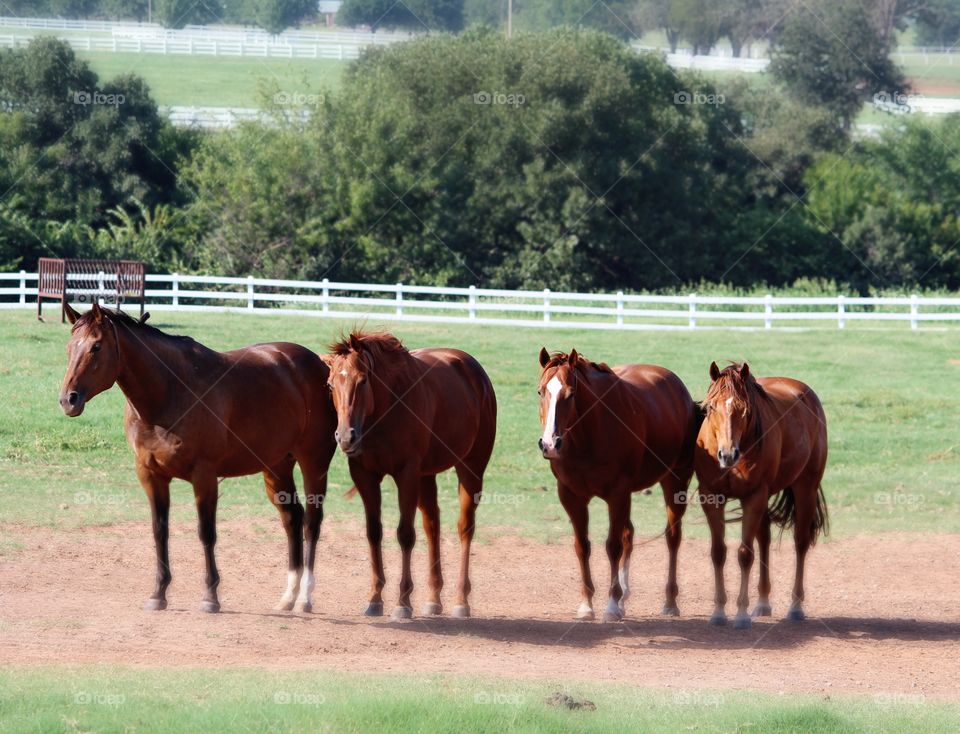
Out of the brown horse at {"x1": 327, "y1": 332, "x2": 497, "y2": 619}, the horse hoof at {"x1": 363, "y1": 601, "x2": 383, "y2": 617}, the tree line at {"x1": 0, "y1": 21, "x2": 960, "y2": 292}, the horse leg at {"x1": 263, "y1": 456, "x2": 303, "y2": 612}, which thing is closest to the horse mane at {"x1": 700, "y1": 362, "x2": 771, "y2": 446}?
the brown horse at {"x1": 327, "y1": 332, "x2": 497, "y2": 619}

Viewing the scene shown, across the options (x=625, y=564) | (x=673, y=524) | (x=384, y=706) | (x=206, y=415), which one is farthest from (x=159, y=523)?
(x=673, y=524)

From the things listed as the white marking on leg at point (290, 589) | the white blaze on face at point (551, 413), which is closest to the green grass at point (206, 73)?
the white marking on leg at point (290, 589)

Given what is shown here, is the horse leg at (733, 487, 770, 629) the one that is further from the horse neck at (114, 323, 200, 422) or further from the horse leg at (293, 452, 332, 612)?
the horse neck at (114, 323, 200, 422)

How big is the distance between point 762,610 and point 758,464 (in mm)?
1444

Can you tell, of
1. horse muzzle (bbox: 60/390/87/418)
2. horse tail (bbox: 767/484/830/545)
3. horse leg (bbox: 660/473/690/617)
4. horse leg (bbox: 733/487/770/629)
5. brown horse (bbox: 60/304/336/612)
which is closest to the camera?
horse muzzle (bbox: 60/390/87/418)

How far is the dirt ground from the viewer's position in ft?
28.8

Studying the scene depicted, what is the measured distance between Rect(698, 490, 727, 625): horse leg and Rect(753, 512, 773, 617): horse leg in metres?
0.53

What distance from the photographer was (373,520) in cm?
1009

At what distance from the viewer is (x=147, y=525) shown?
13.8 meters

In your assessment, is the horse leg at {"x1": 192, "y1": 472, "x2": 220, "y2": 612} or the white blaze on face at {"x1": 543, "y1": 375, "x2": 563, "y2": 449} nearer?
the white blaze on face at {"x1": 543, "y1": 375, "x2": 563, "y2": 449}

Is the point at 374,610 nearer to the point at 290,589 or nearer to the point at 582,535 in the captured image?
the point at 290,589

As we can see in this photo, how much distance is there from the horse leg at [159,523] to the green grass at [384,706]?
1.81 m

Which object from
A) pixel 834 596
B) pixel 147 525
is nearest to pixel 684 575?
pixel 834 596

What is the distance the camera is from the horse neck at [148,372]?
31.4ft
